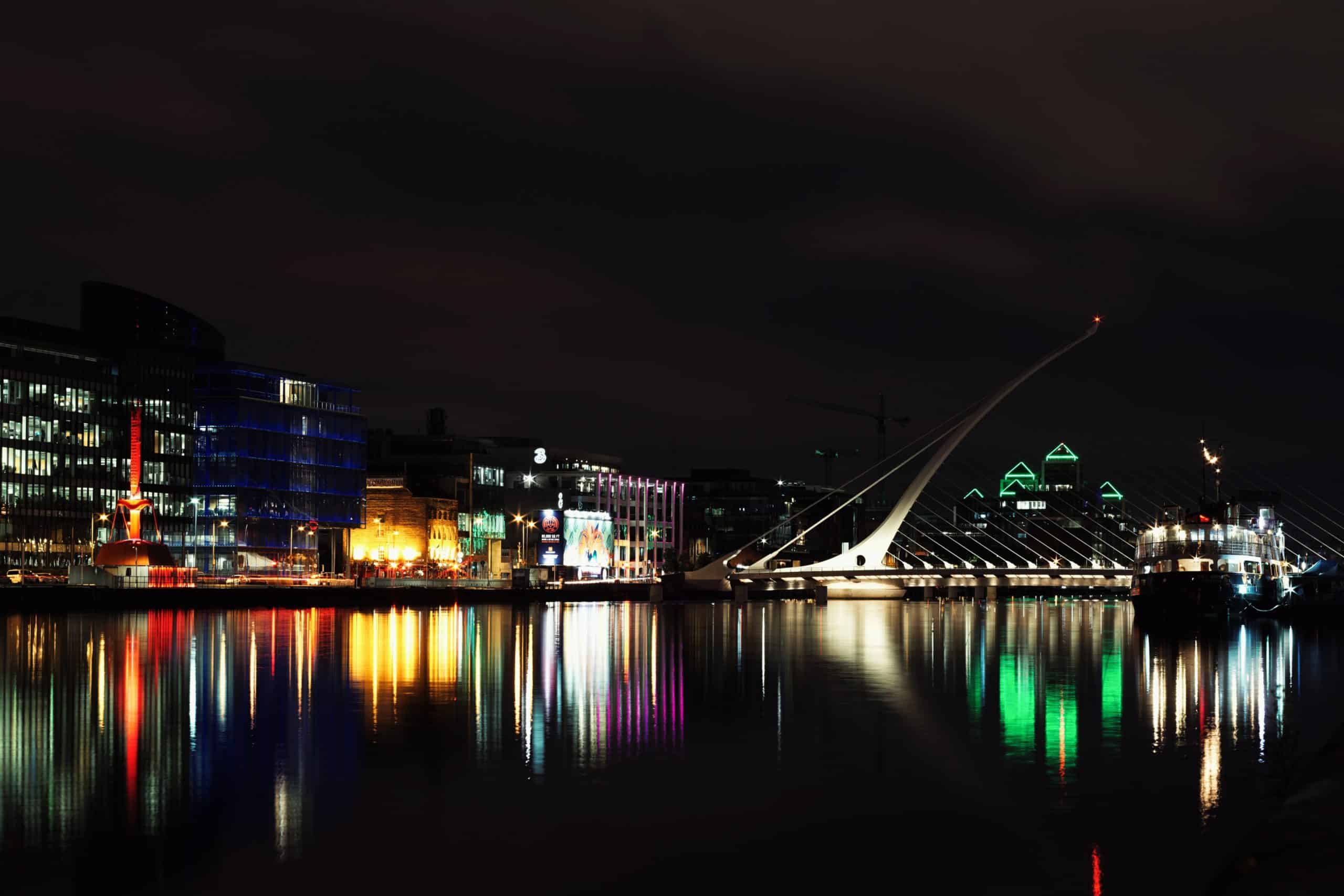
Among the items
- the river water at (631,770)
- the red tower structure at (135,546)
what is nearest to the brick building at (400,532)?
the red tower structure at (135,546)

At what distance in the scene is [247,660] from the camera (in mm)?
46031

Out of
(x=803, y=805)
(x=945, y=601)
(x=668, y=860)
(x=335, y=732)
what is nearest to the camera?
(x=668, y=860)

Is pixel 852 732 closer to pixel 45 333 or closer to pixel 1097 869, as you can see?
pixel 1097 869

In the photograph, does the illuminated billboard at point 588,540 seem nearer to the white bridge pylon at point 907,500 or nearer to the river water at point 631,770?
the white bridge pylon at point 907,500

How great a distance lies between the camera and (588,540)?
176 metres

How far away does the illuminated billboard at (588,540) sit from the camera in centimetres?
17162

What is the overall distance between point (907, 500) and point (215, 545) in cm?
6185

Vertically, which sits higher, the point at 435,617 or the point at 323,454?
the point at 323,454

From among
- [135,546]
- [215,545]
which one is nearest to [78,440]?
[215,545]

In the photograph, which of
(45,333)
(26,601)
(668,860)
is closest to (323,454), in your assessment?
(45,333)

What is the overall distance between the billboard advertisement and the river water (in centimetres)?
11747

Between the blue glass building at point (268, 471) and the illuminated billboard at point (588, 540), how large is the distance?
955 inches

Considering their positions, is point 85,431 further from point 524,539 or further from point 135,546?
point 524,539

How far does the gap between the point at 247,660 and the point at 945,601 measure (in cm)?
12777
